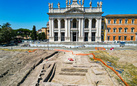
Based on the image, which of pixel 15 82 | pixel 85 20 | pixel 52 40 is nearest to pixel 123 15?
pixel 85 20

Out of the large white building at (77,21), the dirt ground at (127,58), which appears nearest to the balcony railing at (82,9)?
the large white building at (77,21)

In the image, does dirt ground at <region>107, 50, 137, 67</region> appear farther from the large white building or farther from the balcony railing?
the balcony railing

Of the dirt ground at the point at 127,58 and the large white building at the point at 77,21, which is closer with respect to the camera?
the dirt ground at the point at 127,58

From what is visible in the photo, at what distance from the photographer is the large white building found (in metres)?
36.1

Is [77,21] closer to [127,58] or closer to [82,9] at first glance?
[82,9]

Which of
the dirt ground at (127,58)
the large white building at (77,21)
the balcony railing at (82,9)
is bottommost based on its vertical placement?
the dirt ground at (127,58)

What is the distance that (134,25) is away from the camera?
38562 millimetres

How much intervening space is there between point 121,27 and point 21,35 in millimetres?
64725

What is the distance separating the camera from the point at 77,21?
3781 centimetres

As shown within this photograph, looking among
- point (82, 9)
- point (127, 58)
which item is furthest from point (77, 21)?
point (127, 58)

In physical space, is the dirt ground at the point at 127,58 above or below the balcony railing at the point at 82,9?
below

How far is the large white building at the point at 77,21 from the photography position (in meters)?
36.1

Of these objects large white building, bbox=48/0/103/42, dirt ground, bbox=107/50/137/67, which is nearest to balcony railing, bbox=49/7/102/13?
large white building, bbox=48/0/103/42

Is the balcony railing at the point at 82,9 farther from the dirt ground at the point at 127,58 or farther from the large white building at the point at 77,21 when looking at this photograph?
the dirt ground at the point at 127,58
